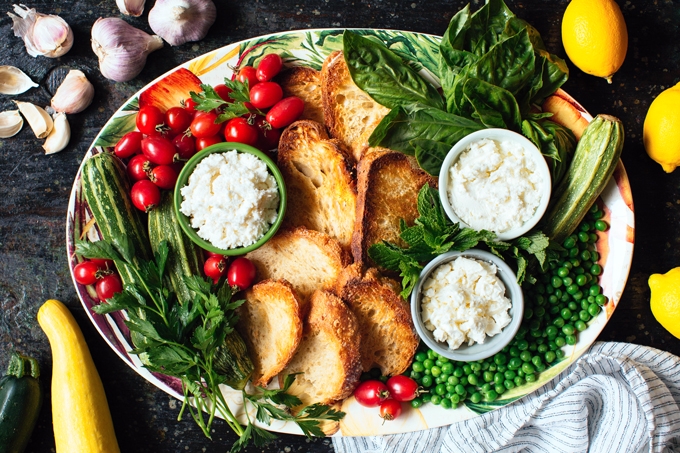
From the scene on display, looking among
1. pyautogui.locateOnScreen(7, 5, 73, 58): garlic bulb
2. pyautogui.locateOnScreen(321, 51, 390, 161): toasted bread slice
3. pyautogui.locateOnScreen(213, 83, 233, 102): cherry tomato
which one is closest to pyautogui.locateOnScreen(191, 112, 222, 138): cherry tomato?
pyautogui.locateOnScreen(213, 83, 233, 102): cherry tomato

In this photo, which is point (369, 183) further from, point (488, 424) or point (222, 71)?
point (488, 424)

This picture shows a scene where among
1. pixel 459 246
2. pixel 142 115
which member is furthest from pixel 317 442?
pixel 142 115

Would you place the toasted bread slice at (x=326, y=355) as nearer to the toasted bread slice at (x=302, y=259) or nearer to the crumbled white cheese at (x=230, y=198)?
the toasted bread slice at (x=302, y=259)

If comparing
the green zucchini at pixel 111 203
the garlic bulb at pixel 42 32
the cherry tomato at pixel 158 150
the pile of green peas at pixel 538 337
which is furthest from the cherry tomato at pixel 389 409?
the garlic bulb at pixel 42 32

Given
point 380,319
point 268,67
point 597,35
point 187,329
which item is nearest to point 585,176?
point 597,35

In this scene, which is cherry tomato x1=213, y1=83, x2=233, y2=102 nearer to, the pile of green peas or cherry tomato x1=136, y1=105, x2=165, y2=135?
cherry tomato x1=136, y1=105, x2=165, y2=135
